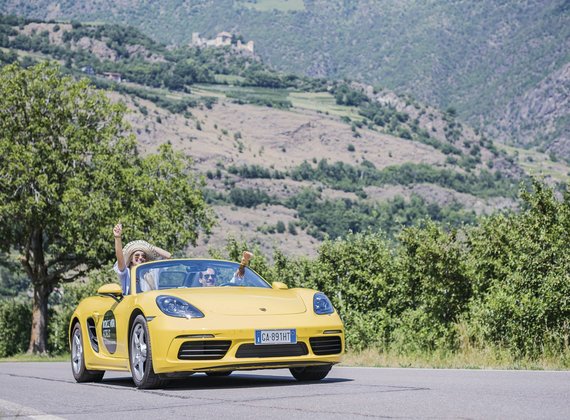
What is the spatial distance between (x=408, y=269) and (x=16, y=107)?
20053 millimetres

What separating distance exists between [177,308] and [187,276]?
1.28 metres

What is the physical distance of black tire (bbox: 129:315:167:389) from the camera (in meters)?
9.84

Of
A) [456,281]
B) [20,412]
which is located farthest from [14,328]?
[20,412]

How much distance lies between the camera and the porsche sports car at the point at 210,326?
9.59 meters

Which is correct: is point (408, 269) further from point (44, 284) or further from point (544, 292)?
point (44, 284)

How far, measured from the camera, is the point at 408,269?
2631 centimetres

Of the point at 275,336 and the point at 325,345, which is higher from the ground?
the point at 275,336

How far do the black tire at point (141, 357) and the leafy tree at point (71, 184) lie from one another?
26.7 metres

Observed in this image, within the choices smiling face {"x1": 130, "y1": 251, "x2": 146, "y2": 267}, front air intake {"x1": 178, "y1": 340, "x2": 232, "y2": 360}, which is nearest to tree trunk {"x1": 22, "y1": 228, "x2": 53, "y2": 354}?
smiling face {"x1": 130, "y1": 251, "x2": 146, "y2": 267}

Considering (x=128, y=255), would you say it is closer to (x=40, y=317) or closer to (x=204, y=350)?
(x=204, y=350)

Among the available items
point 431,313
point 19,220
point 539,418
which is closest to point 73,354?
point 539,418

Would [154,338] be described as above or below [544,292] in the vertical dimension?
above

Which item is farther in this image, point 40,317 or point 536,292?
point 40,317

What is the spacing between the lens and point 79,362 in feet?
39.9
